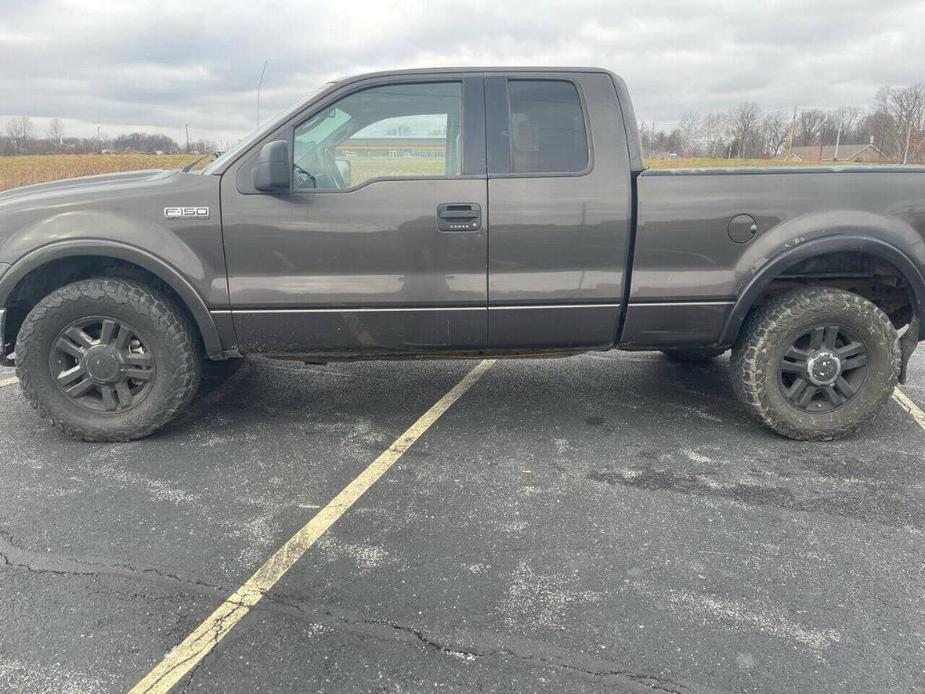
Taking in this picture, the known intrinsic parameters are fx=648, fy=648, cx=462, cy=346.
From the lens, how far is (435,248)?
339 centimetres

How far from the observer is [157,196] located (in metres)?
3.35

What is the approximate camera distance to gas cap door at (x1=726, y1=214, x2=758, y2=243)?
135 inches

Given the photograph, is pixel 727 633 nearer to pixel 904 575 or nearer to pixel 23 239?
pixel 904 575

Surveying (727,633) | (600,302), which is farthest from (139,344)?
(727,633)

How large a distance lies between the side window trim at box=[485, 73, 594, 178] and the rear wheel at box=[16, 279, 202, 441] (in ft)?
6.31

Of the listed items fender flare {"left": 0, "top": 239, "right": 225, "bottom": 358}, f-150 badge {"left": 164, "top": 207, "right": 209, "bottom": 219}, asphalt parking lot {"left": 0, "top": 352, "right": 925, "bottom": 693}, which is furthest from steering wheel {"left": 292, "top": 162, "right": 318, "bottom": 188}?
asphalt parking lot {"left": 0, "top": 352, "right": 925, "bottom": 693}

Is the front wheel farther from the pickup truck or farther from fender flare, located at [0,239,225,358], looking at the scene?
fender flare, located at [0,239,225,358]

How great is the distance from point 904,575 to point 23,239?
4.27 metres

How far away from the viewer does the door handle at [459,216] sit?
11.0 feet

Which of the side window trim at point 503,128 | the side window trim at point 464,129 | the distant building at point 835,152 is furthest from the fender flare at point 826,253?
the distant building at point 835,152

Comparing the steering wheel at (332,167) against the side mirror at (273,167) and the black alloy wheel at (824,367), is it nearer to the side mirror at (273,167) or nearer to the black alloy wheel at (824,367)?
the side mirror at (273,167)

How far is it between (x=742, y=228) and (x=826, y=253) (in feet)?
1.58

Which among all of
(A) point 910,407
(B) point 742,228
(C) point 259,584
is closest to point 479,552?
(C) point 259,584

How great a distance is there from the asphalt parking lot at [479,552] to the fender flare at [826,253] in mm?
817
